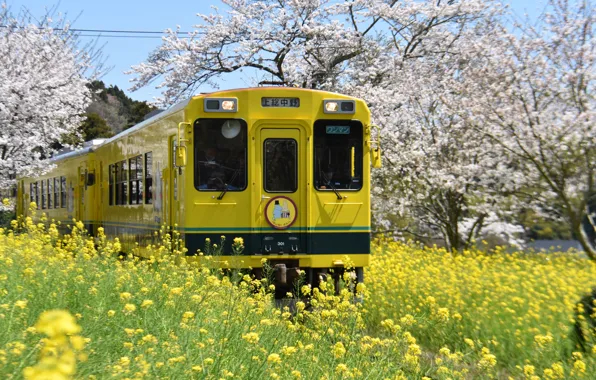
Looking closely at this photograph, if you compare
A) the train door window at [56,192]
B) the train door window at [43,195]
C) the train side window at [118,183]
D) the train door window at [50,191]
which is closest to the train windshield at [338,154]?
the train side window at [118,183]

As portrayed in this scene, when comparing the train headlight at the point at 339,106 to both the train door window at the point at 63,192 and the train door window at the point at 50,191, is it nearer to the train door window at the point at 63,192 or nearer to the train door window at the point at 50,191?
Result: the train door window at the point at 63,192

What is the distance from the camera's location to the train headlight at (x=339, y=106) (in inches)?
369

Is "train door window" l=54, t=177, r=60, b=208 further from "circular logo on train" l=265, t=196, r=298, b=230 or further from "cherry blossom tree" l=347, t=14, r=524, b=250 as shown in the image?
"circular logo on train" l=265, t=196, r=298, b=230

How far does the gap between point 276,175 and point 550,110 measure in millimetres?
4924

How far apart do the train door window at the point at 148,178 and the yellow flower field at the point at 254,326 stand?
0.96m

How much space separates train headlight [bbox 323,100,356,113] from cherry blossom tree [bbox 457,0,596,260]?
3.31 m

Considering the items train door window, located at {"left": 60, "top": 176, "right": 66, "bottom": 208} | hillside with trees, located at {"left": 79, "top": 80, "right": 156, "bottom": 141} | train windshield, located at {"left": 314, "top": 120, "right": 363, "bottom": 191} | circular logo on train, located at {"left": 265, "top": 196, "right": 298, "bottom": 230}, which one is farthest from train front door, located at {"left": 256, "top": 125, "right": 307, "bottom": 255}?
hillside with trees, located at {"left": 79, "top": 80, "right": 156, "bottom": 141}

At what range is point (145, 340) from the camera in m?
3.91

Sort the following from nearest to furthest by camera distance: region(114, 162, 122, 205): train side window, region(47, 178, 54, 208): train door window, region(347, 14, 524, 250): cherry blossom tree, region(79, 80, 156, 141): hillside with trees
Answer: region(114, 162, 122, 205): train side window, region(347, 14, 524, 250): cherry blossom tree, region(47, 178, 54, 208): train door window, region(79, 80, 156, 141): hillside with trees

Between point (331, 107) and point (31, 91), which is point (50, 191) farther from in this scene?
point (331, 107)

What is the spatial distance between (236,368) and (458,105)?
1119 cm

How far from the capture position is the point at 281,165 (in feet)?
30.5

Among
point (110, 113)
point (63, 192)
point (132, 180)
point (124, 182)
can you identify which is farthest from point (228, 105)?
point (110, 113)

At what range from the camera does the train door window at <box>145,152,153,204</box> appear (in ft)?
36.1
